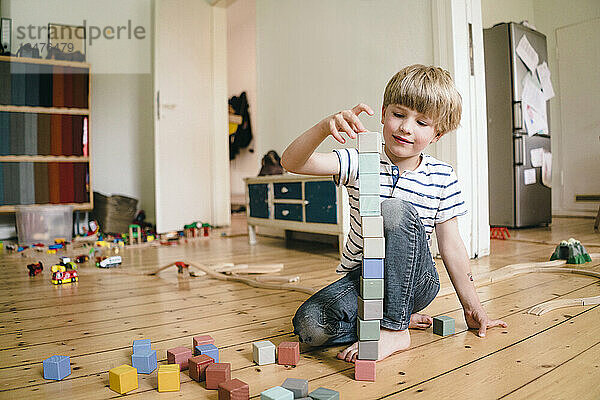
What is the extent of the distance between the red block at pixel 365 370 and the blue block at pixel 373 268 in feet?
0.55

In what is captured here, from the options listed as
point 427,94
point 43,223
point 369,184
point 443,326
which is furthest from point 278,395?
point 43,223

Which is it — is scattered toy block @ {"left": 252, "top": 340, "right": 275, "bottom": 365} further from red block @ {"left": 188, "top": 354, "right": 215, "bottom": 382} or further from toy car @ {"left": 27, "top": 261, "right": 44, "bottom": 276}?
toy car @ {"left": 27, "top": 261, "right": 44, "bottom": 276}

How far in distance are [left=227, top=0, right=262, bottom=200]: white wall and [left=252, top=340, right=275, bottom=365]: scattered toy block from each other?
5221 millimetres

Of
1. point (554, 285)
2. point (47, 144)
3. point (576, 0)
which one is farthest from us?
point (576, 0)

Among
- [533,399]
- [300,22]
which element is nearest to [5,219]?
[300,22]

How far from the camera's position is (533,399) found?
0.81 meters

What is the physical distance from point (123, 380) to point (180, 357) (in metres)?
0.14

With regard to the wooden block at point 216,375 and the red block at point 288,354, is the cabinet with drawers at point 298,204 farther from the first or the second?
the wooden block at point 216,375

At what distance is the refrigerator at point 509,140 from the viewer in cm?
346

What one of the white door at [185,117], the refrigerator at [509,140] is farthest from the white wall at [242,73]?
the refrigerator at [509,140]

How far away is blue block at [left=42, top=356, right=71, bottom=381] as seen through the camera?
951 mm

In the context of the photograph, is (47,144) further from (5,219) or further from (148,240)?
(148,240)

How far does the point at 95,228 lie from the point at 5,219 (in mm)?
659

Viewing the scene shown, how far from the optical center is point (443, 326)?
1171 millimetres
